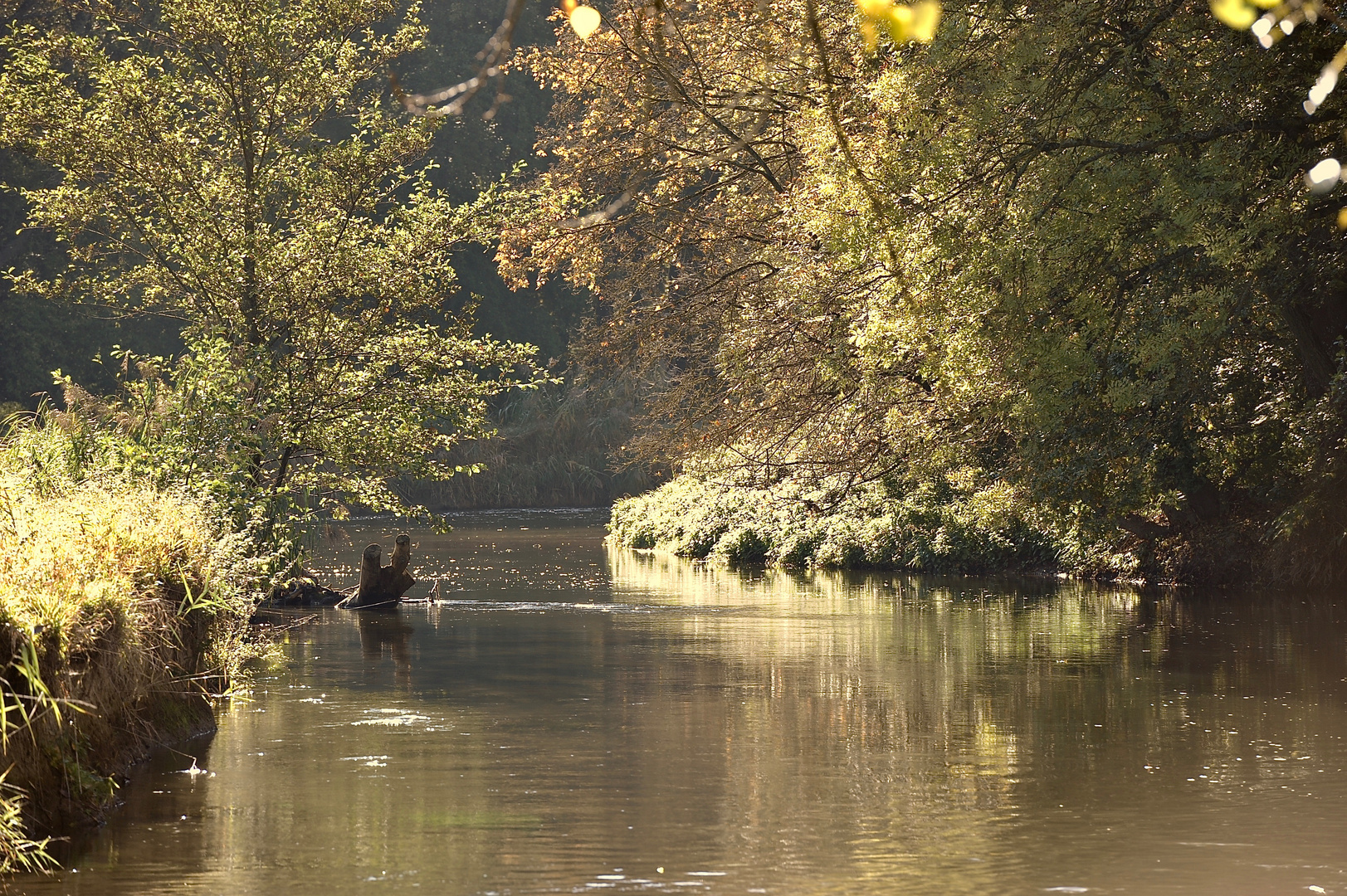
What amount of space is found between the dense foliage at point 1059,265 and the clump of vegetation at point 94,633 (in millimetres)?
4938

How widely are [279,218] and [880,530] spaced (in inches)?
469

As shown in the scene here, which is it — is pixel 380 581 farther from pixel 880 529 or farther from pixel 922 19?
pixel 922 19

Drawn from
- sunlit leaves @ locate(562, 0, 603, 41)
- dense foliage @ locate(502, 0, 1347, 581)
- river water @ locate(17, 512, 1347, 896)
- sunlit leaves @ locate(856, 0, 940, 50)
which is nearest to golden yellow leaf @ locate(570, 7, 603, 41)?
sunlit leaves @ locate(562, 0, 603, 41)

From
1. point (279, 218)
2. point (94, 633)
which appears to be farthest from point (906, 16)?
point (279, 218)

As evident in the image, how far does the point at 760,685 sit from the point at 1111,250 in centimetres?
787

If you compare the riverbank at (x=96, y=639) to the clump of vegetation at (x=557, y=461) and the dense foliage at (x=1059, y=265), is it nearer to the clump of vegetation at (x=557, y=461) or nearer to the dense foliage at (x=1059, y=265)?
the dense foliage at (x=1059, y=265)

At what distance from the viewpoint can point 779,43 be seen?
2752 centimetres

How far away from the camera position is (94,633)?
35.0 ft

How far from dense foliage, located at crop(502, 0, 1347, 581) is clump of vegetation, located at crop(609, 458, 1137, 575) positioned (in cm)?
85

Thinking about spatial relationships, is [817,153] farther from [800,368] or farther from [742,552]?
[742,552]

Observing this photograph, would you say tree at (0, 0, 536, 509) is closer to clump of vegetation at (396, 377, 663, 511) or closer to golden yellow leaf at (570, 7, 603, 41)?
golden yellow leaf at (570, 7, 603, 41)

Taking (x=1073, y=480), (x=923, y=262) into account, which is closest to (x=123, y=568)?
(x=923, y=262)

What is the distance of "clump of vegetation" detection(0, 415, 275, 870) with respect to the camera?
940 cm

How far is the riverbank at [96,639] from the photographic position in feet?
30.9
